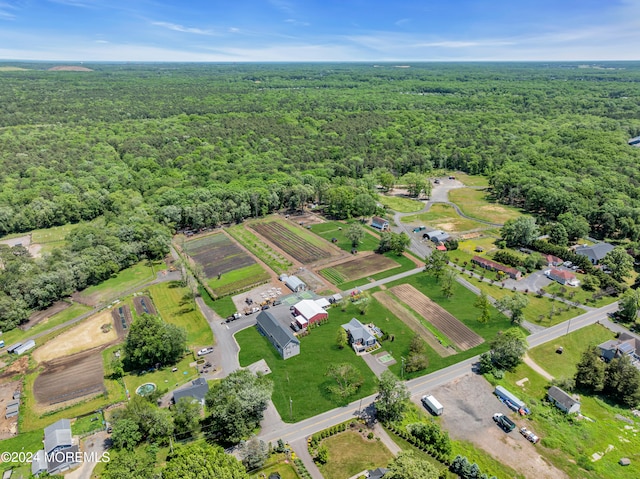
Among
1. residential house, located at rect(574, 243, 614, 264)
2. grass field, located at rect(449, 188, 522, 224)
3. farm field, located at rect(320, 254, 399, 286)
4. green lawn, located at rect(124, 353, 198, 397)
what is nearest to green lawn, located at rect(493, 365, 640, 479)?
farm field, located at rect(320, 254, 399, 286)

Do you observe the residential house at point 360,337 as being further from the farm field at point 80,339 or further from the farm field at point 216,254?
the farm field at point 80,339

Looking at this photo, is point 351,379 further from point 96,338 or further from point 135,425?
point 96,338

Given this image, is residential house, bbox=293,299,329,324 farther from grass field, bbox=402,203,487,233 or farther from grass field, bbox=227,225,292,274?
grass field, bbox=402,203,487,233

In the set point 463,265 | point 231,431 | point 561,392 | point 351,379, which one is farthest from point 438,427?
point 463,265

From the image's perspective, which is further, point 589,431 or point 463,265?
point 463,265

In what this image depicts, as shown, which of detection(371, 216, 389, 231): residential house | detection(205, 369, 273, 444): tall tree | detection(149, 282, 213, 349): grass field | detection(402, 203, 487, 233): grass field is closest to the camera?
detection(205, 369, 273, 444): tall tree

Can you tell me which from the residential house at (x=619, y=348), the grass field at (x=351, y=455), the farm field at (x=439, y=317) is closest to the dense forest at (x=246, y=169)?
the farm field at (x=439, y=317)

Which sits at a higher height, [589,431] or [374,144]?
[374,144]
